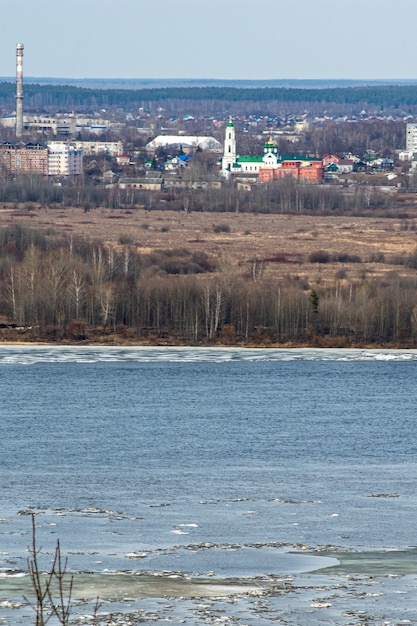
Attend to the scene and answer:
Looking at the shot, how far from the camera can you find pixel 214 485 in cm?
1271

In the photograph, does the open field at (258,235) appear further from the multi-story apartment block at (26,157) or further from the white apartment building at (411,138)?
the white apartment building at (411,138)

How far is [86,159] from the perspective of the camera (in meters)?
81.1

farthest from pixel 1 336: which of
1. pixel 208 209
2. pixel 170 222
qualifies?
pixel 208 209

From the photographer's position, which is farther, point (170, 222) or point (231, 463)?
point (170, 222)

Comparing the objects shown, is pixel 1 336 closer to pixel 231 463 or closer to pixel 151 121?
pixel 231 463

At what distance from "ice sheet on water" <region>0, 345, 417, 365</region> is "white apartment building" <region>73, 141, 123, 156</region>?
211 feet

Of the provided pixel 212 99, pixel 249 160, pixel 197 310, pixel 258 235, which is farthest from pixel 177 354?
pixel 212 99

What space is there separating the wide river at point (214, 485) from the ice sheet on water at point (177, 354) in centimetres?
9

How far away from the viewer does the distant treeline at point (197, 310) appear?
22.7 meters

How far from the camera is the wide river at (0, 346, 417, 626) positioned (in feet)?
30.3

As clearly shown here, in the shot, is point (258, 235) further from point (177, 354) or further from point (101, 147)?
point (101, 147)

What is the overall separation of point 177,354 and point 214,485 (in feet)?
28.6

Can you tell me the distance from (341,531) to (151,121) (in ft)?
377

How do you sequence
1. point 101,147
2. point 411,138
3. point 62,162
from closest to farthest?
point 62,162
point 101,147
point 411,138
